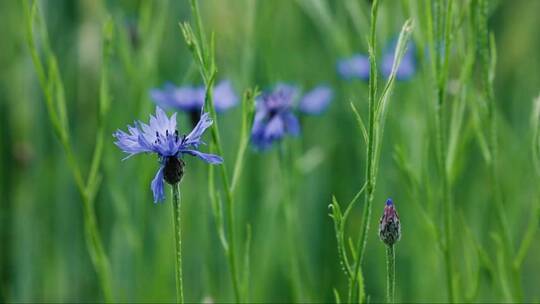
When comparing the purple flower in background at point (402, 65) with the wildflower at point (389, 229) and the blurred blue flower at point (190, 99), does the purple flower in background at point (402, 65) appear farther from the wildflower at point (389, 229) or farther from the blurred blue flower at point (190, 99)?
the wildflower at point (389, 229)

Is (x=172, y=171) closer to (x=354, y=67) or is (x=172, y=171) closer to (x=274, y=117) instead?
(x=274, y=117)

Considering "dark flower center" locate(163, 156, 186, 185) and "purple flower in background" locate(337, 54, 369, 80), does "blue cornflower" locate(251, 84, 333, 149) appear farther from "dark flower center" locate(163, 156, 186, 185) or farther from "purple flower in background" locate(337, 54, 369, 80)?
"dark flower center" locate(163, 156, 186, 185)

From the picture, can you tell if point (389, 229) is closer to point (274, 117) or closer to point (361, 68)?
point (274, 117)

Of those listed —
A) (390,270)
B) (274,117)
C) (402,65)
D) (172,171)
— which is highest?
(402,65)

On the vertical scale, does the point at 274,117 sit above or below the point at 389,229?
above

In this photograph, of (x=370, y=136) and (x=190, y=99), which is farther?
(x=190, y=99)

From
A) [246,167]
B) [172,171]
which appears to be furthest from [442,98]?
[246,167]

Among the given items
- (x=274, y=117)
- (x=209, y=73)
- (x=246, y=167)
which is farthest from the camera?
(x=246, y=167)

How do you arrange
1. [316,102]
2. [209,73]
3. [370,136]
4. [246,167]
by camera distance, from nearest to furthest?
[370,136], [209,73], [316,102], [246,167]

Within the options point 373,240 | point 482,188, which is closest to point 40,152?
point 373,240
